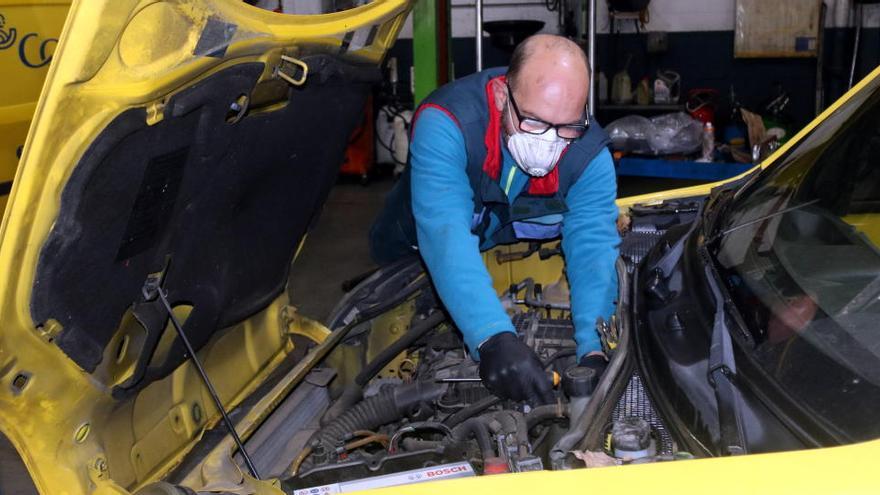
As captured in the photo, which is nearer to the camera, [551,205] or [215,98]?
[215,98]

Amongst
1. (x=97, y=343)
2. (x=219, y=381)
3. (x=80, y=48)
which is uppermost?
(x=80, y=48)

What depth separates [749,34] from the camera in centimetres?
810

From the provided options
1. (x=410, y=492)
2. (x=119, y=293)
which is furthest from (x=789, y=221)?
(x=119, y=293)

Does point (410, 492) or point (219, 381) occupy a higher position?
point (410, 492)

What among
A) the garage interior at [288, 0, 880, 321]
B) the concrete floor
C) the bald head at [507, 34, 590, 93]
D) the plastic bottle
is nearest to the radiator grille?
the bald head at [507, 34, 590, 93]

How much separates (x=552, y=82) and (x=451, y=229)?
0.47 metres

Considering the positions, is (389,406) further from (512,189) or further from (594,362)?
(512,189)

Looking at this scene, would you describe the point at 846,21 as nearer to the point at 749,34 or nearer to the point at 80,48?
the point at 749,34

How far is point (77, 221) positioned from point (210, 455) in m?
0.62

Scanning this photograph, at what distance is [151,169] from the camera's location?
164 centimetres

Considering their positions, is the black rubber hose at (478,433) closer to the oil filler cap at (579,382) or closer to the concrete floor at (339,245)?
the oil filler cap at (579,382)

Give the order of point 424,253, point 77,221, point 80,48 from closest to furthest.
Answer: point 80,48 < point 77,221 < point 424,253

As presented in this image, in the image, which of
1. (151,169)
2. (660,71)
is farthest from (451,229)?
(660,71)

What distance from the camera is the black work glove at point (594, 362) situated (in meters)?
2.07
